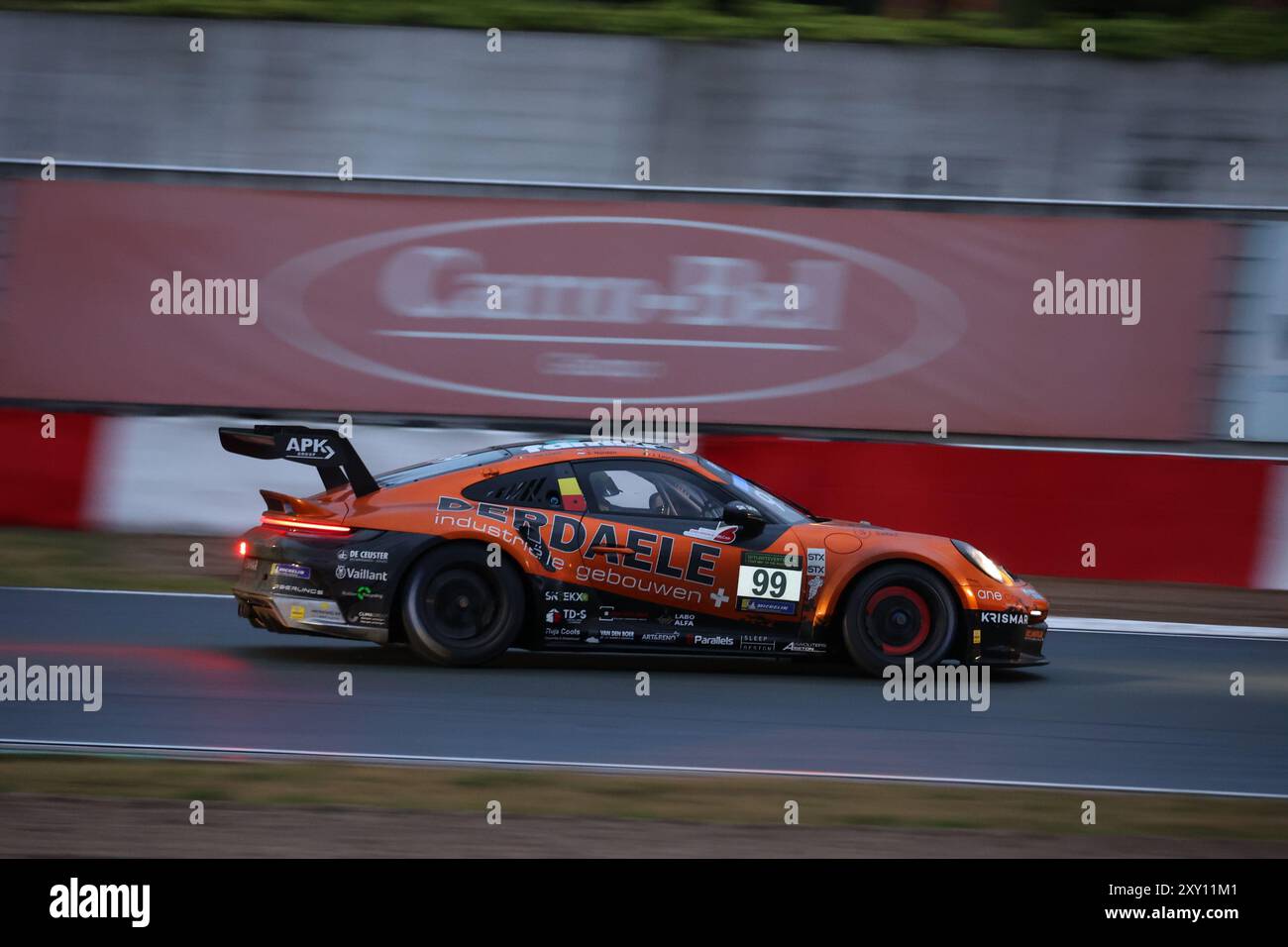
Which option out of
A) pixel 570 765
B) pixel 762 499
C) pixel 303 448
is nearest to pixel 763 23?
pixel 762 499

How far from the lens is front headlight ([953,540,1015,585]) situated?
8477 mm

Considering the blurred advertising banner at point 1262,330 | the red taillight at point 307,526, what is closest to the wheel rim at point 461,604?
the red taillight at point 307,526

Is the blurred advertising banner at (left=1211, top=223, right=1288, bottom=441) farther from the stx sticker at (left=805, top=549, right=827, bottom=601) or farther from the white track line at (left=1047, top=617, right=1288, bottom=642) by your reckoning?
the stx sticker at (left=805, top=549, right=827, bottom=601)

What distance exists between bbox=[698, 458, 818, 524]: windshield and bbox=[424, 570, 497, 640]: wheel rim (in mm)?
1380

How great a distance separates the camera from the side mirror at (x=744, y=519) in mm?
8211

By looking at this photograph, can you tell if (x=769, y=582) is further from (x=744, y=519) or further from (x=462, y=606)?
(x=462, y=606)

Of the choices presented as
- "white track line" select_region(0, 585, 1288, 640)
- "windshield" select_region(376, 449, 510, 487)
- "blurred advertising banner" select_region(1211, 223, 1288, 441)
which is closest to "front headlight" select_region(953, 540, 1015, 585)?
"windshield" select_region(376, 449, 510, 487)

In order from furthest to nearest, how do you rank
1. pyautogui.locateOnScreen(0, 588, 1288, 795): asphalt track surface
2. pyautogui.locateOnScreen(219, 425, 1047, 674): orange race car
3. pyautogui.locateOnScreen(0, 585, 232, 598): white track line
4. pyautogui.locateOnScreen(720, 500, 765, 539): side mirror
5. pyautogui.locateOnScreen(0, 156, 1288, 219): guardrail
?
pyautogui.locateOnScreen(0, 156, 1288, 219): guardrail < pyautogui.locateOnScreen(0, 585, 232, 598): white track line < pyautogui.locateOnScreen(720, 500, 765, 539): side mirror < pyautogui.locateOnScreen(219, 425, 1047, 674): orange race car < pyautogui.locateOnScreen(0, 588, 1288, 795): asphalt track surface

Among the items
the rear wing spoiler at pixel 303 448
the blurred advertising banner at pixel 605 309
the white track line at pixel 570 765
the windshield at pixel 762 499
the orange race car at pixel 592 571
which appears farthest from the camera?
the blurred advertising banner at pixel 605 309

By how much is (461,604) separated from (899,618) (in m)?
2.31

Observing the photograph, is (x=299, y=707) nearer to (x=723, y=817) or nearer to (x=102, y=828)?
(x=102, y=828)

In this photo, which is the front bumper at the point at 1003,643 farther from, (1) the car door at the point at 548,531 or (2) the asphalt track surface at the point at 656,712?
(1) the car door at the point at 548,531

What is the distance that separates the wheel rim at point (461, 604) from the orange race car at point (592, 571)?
0.01 metres

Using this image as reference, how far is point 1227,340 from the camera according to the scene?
530 inches
